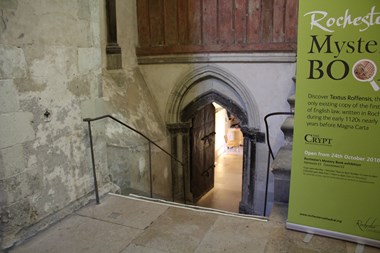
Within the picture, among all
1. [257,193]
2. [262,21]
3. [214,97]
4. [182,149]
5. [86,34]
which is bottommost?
[257,193]

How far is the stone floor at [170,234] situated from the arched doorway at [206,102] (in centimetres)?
242

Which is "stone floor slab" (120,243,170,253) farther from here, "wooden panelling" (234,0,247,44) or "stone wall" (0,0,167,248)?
"wooden panelling" (234,0,247,44)

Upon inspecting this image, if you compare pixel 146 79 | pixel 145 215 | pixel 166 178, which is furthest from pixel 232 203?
pixel 145 215

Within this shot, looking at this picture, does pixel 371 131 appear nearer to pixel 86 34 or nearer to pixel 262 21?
pixel 86 34

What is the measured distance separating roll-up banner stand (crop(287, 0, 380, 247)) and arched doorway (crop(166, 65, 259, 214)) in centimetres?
269

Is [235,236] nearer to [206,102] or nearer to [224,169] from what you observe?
[206,102]

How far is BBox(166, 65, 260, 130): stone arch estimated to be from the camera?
4637mm

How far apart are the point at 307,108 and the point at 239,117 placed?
3024 millimetres

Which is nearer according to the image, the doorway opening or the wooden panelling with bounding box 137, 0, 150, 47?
the wooden panelling with bounding box 137, 0, 150, 47

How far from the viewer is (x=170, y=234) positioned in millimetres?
2182

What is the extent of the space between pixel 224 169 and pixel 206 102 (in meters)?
3.29

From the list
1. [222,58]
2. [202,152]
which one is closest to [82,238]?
[222,58]

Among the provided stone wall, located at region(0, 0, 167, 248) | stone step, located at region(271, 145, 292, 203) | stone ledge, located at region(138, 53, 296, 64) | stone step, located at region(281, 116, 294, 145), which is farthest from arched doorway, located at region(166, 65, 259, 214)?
stone wall, located at region(0, 0, 167, 248)

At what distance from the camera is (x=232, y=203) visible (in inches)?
237
